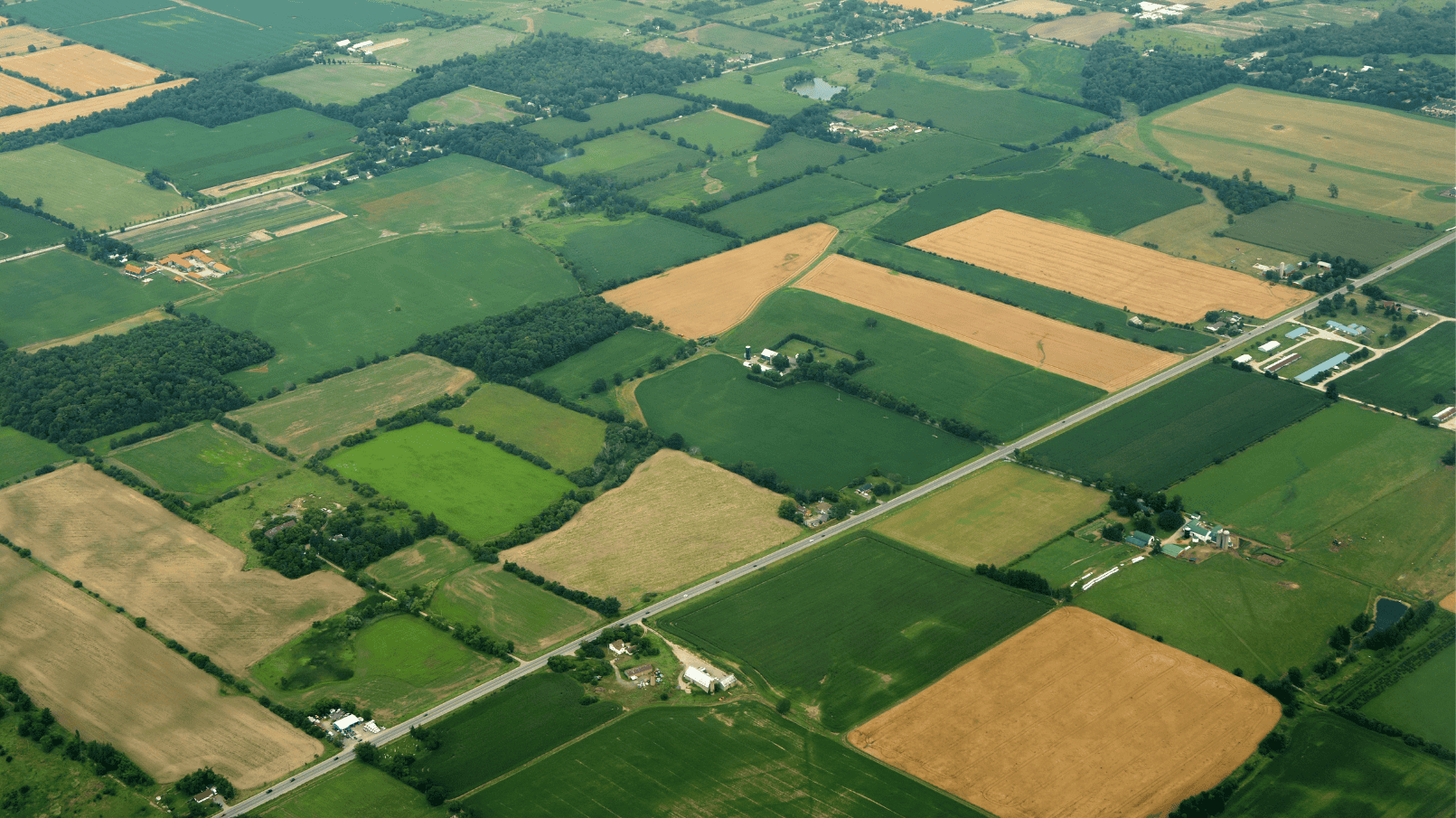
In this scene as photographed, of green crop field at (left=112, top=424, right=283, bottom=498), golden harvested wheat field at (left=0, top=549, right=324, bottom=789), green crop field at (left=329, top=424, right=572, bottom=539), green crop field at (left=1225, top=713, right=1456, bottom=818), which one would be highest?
green crop field at (left=1225, top=713, right=1456, bottom=818)

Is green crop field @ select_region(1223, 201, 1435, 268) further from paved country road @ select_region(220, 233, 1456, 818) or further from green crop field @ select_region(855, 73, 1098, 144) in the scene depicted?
green crop field @ select_region(855, 73, 1098, 144)

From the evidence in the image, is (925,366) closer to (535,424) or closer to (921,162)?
(535,424)

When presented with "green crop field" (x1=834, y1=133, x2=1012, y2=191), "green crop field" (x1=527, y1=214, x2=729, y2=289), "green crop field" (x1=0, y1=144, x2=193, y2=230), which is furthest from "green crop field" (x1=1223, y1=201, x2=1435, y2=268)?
"green crop field" (x1=0, y1=144, x2=193, y2=230)

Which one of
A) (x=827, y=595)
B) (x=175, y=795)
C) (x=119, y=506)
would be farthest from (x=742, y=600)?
(x=119, y=506)

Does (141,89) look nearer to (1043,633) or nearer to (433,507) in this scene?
(433,507)

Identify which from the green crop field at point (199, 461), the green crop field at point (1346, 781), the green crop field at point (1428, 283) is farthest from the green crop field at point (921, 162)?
the green crop field at point (1346, 781)

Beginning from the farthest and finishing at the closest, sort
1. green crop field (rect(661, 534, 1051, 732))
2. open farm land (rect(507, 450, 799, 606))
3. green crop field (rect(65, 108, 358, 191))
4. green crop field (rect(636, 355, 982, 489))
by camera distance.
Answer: green crop field (rect(65, 108, 358, 191)) < green crop field (rect(636, 355, 982, 489)) < open farm land (rect(507, 450, 799, 606)) < green crop field (rect(661, 534, 1051, 732))

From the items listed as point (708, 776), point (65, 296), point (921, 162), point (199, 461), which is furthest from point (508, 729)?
point (921, 162)
